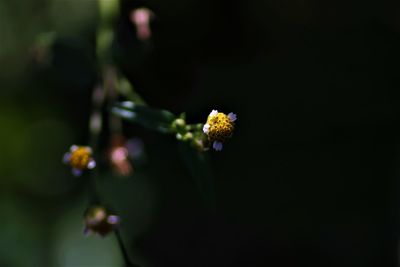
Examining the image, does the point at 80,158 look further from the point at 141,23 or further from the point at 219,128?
the point at 141,23

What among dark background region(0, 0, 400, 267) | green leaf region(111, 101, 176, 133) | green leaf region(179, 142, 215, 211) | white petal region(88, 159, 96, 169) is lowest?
green leaf region(179, 142, 215, 211)

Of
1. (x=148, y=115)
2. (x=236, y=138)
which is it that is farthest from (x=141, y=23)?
(x=236, y=138)

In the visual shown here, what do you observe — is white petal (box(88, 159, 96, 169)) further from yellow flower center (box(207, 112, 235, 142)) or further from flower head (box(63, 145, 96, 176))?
yellow flower center (box(207, 112, 235, 142))

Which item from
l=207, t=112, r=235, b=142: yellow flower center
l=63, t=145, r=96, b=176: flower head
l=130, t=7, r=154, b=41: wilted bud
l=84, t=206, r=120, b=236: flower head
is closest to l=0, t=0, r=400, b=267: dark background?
l=130, t=7, r=154, b=41: wilted bud

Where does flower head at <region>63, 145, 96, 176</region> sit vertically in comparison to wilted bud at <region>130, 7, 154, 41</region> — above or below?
below

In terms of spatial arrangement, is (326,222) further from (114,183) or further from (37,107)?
(37,107)
